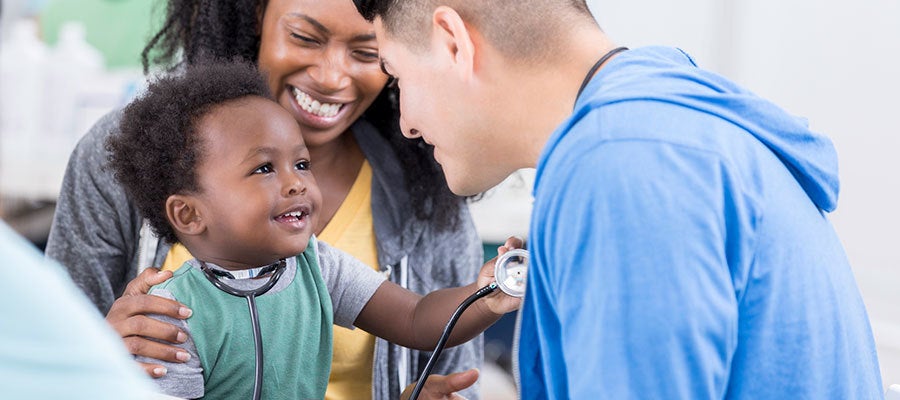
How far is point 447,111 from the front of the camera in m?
1.15

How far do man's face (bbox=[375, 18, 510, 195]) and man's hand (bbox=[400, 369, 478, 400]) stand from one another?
0.30 meters

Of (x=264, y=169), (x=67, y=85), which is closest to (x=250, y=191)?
(x=264, y=169)

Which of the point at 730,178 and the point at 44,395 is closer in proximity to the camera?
the point at 44,395

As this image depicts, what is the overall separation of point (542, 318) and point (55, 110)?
9.77 ft

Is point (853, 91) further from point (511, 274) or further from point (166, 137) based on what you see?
point (166, 137)

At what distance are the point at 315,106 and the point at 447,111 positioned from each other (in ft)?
2.02

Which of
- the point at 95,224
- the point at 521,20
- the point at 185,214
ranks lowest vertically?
the point at 95,224

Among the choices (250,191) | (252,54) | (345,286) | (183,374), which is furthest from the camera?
(252,54)

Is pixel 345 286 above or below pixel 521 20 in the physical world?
below

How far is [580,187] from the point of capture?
87 centimetres

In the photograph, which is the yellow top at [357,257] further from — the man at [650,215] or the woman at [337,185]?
the man at [650,215]

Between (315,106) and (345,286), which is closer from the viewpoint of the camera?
(345,286)

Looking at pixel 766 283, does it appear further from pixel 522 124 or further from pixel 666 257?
pixel 522 124

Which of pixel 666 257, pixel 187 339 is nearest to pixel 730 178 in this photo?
pixel 666 257
